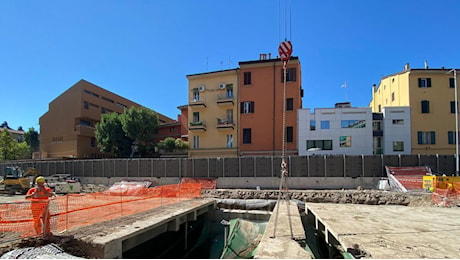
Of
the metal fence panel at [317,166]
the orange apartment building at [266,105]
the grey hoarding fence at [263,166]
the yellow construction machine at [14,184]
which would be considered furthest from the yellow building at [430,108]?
the yellow construction machine at [14,184]

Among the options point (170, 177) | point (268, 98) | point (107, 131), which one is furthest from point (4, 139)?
point (268, 98)

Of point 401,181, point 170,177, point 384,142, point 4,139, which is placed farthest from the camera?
point 4,139

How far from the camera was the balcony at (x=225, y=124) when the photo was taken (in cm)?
3351

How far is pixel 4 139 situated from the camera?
49344 millimetres

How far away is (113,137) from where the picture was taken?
3981cm

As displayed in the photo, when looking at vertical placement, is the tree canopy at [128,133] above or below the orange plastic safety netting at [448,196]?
above

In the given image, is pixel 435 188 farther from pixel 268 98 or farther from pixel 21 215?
pixel 21 215

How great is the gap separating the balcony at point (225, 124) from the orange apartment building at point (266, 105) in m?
1.14

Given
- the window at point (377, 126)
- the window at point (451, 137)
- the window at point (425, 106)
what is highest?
the window at point (425, 106)

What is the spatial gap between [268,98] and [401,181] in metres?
17.2

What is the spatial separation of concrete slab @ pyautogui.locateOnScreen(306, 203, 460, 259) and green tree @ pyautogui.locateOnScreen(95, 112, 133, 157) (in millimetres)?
34633

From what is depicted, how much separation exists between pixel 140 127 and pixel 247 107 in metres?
16.2

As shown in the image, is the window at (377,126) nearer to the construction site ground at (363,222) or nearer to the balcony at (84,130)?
the construction site ground at (363,222)

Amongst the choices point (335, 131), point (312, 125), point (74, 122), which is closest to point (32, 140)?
point (74, 122)
